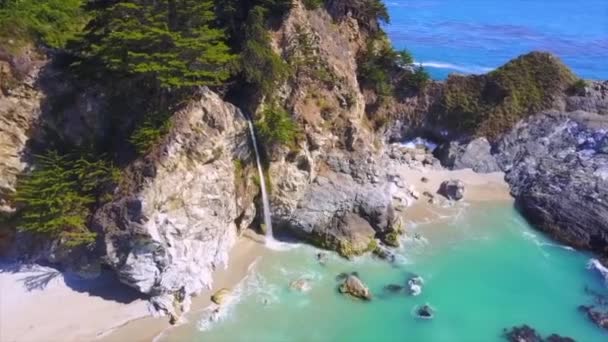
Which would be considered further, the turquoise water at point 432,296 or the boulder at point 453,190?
the boulder at point 453,190

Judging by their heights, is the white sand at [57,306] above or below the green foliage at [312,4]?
below

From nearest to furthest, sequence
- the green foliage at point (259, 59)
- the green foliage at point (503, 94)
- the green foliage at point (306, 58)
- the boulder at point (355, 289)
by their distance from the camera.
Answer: the boulder at point (355, 289) < the green foliage at point (259, 59) < the green foliage at point (306, 58) < the green foliage at point (503, 94)

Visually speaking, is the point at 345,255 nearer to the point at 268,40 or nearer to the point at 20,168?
the point at 268,40

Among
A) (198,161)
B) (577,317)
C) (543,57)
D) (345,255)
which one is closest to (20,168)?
(198,161)

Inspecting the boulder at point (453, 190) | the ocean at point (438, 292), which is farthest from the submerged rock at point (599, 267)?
the boulder at point (453, 190)

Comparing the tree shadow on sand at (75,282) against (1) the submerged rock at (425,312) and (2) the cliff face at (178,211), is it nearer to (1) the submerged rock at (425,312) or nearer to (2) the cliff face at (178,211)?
(2) the cliff face at (178,211)
